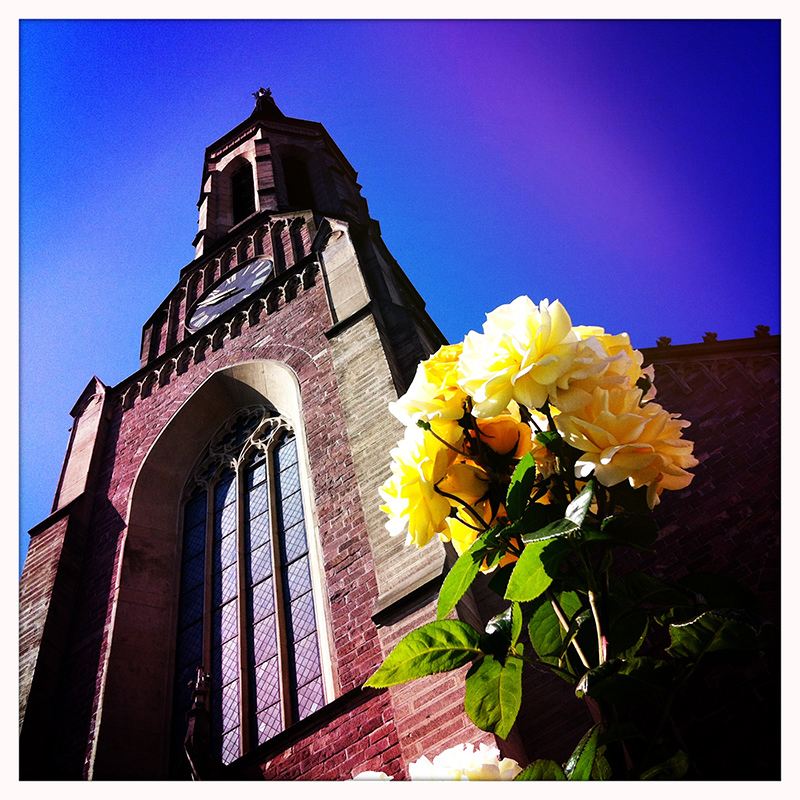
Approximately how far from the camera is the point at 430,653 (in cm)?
175

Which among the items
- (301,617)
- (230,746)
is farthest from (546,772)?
(301,617)

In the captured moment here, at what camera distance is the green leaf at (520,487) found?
166cm

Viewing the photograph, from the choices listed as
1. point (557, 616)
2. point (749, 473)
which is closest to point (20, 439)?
point (557, 616)

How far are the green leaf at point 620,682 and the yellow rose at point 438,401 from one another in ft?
1.92

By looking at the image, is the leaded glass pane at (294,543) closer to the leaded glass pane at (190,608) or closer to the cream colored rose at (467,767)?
the leaded glass pane at (190,608)

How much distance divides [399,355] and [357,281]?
6.21ft

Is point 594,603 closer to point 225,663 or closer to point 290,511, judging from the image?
point 225,663

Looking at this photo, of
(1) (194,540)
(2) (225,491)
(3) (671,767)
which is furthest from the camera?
(2) (225,491)

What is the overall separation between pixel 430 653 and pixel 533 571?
0.33 metres

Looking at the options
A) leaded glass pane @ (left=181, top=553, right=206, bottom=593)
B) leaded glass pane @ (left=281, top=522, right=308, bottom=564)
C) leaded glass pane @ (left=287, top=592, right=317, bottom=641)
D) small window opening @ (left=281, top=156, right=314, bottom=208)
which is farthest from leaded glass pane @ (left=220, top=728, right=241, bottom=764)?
small window opening @ (left=281, top=156, right=314, bottom=208)

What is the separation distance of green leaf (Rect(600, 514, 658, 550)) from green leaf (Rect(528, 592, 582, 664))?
29cm

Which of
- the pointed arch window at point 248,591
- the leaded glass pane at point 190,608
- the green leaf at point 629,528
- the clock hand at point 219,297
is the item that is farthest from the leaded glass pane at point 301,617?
the clock hand at point 219,297
